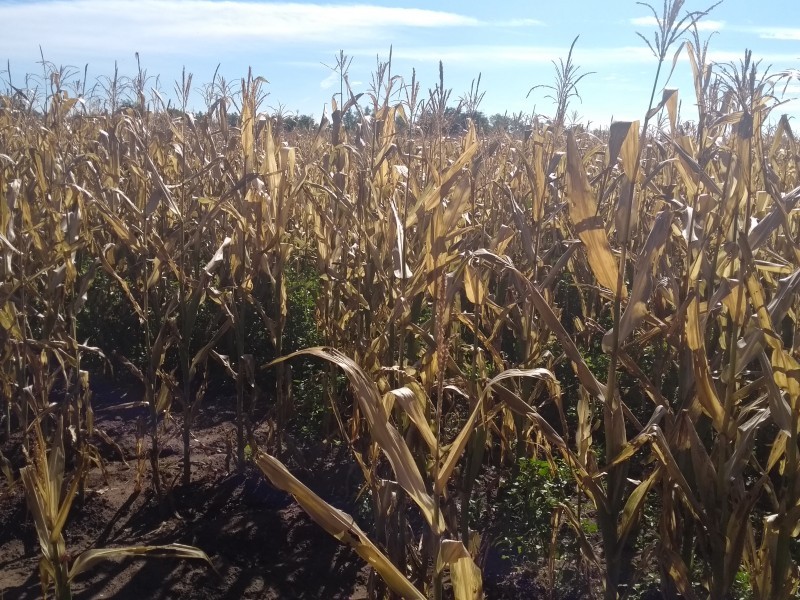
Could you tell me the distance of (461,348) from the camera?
2994mm

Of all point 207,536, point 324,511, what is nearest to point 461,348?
point 207,536

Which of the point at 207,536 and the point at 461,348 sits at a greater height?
the point at 461,348

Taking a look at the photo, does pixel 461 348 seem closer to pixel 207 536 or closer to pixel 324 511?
pixel 207 536

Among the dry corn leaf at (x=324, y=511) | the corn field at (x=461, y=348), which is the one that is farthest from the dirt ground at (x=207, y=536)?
the dry corn leaf at (x=324, y=511)

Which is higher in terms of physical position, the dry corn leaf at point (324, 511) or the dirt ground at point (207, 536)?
the dry corn leaf at point (324, 511)

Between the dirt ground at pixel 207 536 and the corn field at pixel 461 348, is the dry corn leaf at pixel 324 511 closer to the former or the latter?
the corn field at pixel 461 348

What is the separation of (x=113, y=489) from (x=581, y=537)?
1.87 m

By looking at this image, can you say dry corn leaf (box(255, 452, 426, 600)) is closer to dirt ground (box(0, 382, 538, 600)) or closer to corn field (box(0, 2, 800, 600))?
corn field (box(0, 2, 800, 600))

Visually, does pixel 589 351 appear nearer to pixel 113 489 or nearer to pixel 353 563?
pixel 353 563

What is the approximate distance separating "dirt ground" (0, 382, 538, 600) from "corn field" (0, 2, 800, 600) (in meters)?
0.10

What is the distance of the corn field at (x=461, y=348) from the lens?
162 cm

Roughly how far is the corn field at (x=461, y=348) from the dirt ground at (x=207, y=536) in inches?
3.8

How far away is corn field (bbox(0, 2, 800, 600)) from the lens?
63.6 inches

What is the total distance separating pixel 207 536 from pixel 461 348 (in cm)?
120
